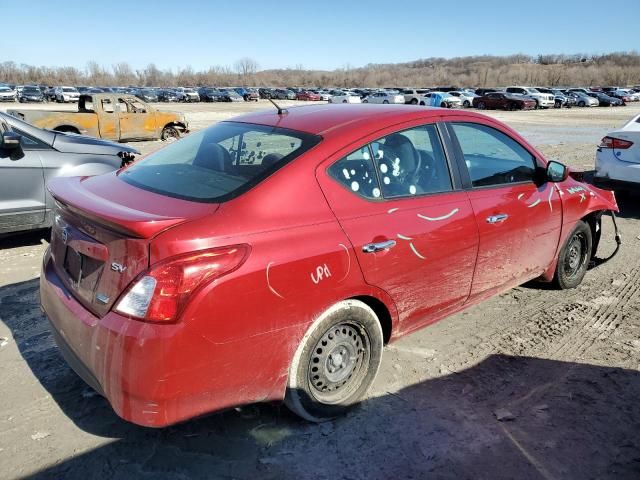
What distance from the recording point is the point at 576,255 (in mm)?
4734

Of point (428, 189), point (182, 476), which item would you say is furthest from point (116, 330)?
point (428, 189)

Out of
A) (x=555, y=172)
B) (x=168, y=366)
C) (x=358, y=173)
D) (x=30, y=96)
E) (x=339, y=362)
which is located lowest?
(x=339, y=362)

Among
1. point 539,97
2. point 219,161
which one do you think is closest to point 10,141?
point 219,161

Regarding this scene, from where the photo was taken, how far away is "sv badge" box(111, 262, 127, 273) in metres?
2.24

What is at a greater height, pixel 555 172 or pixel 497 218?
pixel 555 172

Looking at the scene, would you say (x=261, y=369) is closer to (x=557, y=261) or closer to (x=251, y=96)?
(x=557, y=261)

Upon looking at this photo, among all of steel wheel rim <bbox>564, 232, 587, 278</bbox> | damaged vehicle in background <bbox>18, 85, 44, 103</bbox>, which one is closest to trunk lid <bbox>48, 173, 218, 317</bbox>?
steel wheel rim <bbox>564, 232, 587, 278</bbox>

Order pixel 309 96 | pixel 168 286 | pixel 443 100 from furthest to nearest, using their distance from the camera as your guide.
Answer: pixel 309 96 → pixel 443 100 → pixel 168 286

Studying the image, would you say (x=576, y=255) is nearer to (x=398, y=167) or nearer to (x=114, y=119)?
(x=398, y=167)

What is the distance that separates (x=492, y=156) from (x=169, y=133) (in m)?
14.0

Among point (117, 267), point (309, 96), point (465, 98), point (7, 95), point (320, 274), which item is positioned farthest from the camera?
point (309, 96)

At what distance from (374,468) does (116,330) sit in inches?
55.6

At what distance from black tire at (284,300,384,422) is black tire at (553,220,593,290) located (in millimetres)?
2382

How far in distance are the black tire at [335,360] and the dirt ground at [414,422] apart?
130mm
